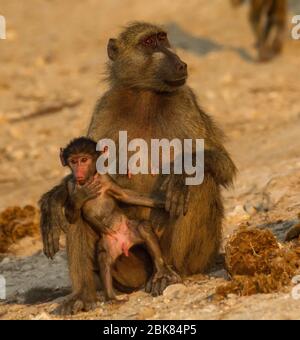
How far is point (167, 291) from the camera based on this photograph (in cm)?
481

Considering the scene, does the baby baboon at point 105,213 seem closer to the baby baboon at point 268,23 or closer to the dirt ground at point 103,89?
the dirt ground at point 103,89

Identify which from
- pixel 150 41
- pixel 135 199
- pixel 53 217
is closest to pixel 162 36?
pixel 150 41

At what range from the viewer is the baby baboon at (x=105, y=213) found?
4.88 metres

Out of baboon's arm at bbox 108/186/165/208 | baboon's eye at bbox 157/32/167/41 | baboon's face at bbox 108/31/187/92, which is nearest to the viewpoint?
baboon's arm at bbox 108/186/165/208

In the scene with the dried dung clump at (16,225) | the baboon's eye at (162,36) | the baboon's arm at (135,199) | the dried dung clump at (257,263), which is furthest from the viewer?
the dried dung clump at (16,225)

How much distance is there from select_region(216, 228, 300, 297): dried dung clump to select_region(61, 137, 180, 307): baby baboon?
38 cm

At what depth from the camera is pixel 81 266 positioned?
195 inches

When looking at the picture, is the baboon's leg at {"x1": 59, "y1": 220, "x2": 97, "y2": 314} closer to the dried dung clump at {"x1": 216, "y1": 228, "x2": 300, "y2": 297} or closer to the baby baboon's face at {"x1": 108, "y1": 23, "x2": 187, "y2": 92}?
the dried dung clump at {"x1": 216, "y1": 228, "x2": 300, "y2": 297}

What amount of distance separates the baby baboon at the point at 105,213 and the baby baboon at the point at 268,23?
25.6 feet

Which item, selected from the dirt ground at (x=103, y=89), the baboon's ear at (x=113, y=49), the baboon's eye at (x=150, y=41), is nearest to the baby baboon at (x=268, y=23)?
the dirt ground at (x=103, y=89)

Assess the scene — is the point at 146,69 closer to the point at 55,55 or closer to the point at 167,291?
the point at 167,291

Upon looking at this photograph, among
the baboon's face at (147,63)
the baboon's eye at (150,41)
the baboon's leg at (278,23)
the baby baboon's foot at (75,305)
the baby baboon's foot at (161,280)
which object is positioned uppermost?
the baboon's leg at (278,23)

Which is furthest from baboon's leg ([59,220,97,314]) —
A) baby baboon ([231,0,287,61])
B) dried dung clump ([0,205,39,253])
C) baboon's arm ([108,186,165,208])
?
baby baboon ([231,0,287,61])

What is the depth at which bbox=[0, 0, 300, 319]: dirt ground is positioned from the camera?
4.86 metres
